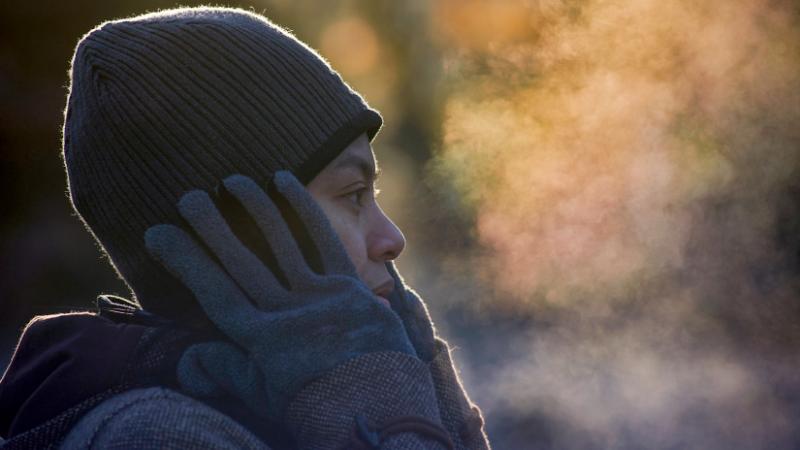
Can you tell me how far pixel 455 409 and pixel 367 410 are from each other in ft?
1.82

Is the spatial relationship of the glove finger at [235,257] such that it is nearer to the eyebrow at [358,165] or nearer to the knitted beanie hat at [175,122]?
the knitted beanie hat at [175,122]

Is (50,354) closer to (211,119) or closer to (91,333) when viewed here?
(91,333)

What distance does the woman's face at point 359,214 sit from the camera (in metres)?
1.69

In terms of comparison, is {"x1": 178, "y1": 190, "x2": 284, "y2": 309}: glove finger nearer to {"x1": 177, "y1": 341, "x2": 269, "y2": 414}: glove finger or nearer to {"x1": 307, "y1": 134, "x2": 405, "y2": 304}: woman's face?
{"x1": 177, "y1": 341, "x2": 269, "y2": 414}: glove finger

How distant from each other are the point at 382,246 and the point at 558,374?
723 cm

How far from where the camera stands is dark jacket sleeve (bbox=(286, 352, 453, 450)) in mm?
1391

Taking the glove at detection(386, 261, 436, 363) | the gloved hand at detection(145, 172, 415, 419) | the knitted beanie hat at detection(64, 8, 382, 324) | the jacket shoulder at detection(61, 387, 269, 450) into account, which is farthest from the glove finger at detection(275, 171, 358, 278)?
the glove at detection(386, 261, 436, 363)

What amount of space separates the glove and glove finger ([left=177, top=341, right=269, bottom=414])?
635 mm

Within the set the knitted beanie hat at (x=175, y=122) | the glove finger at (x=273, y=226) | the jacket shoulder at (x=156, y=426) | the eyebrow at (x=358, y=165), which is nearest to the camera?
the jacket shoulder at (x=156, y=426)

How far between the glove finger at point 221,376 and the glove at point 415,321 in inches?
25.0

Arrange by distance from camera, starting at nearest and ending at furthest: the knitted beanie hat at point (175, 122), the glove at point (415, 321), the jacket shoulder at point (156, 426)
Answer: the jacket shoulder at point (156, 426) < the knitted beanie hat at point (175, 122) < the glove at point (415, 321)

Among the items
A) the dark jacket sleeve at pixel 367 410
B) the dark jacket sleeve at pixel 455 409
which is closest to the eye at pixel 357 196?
the dark jacket sleeve at pixel 367 410

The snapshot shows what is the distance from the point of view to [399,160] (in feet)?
30.8

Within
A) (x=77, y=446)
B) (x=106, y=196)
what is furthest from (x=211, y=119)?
(x=77, y=446)
